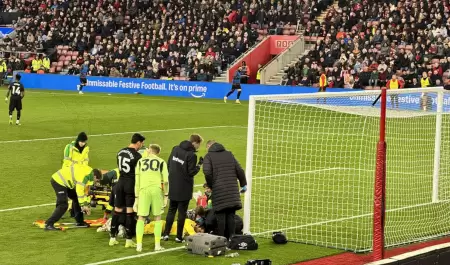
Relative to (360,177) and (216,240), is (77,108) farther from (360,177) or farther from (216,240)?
(216,240)

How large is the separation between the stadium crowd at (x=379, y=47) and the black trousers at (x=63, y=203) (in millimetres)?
26321

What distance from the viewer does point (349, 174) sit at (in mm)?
21297

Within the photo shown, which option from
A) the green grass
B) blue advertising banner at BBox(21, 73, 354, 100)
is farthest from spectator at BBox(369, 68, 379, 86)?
the green grass

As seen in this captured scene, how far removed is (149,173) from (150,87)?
35452mm

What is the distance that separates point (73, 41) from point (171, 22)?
23.5 feet

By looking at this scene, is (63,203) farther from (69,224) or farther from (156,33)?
(156,33)

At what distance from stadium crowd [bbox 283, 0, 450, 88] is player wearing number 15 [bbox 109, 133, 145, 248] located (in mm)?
27179

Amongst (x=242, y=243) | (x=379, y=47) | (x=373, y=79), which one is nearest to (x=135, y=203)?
(x=242, y=243)

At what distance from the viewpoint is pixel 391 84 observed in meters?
39.5

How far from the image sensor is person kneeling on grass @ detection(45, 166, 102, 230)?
50.4ft

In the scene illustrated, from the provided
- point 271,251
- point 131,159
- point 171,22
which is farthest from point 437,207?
point 171,22

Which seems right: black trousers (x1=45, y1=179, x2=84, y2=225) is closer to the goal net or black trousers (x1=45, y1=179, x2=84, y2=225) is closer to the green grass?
the green grass

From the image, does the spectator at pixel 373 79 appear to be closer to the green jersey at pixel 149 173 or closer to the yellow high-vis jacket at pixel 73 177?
the yellow high-vis jacket at pixel 73 177

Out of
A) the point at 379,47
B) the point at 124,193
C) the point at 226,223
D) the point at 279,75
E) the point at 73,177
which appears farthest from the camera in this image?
the point at 279,75
